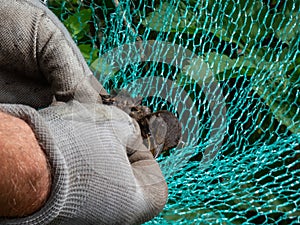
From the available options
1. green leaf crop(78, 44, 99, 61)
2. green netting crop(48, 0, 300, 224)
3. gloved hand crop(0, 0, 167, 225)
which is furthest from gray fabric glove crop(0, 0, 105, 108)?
green leaf crop(78, 44, 99, 61)

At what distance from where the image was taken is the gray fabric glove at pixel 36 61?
0.87 meters

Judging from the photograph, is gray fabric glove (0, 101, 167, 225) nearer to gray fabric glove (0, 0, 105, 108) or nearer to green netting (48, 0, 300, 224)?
gray fabric glove (0, 0, 105, 108)

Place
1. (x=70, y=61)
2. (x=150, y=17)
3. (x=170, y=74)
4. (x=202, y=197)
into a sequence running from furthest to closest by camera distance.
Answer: (x=150, y=17) → (x=170, y=74) → (x=202, y=197) → (x=70, y=61)

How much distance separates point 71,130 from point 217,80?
37.3 inches

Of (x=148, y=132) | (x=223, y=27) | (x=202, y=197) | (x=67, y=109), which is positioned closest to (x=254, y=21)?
(x=223, y=27)

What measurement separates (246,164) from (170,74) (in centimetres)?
31

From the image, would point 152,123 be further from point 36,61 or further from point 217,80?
point 217,80

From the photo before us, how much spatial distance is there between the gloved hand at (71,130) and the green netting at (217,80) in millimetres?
410

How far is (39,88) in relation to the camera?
36.4 inches

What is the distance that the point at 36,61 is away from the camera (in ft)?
2.88

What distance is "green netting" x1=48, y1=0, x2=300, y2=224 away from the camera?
4.68 ft

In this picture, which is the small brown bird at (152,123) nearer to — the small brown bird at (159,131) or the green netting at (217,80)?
the small brown bird at (159,131)

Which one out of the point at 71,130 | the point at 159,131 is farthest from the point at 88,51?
the point at 71,130

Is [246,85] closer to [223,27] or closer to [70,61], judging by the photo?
[223,27]
